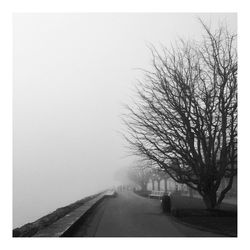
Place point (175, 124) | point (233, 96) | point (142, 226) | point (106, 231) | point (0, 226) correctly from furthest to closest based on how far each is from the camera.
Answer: point (175, 124) < point (233, 96) < point (142, 226) < point (106, 231) < point (0, 226)

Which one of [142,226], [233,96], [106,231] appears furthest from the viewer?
[233,96]

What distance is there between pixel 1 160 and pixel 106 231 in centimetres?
457

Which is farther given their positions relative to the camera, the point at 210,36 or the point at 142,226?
the point at 210,36

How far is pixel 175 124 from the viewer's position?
694 inches

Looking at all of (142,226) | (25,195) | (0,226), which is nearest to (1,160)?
(0,226)

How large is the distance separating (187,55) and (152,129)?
4287 millimetres

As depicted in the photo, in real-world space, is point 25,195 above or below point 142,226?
below

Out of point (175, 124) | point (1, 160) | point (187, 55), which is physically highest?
point (187, 55)

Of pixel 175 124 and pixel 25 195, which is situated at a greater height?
pixel 175 124

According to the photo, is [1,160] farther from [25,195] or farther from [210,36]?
[25,195]

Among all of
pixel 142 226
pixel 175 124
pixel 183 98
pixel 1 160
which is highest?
pixel 183 98

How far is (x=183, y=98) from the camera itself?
16828 millimetres

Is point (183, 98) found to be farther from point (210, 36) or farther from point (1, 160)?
point (1, 160)
